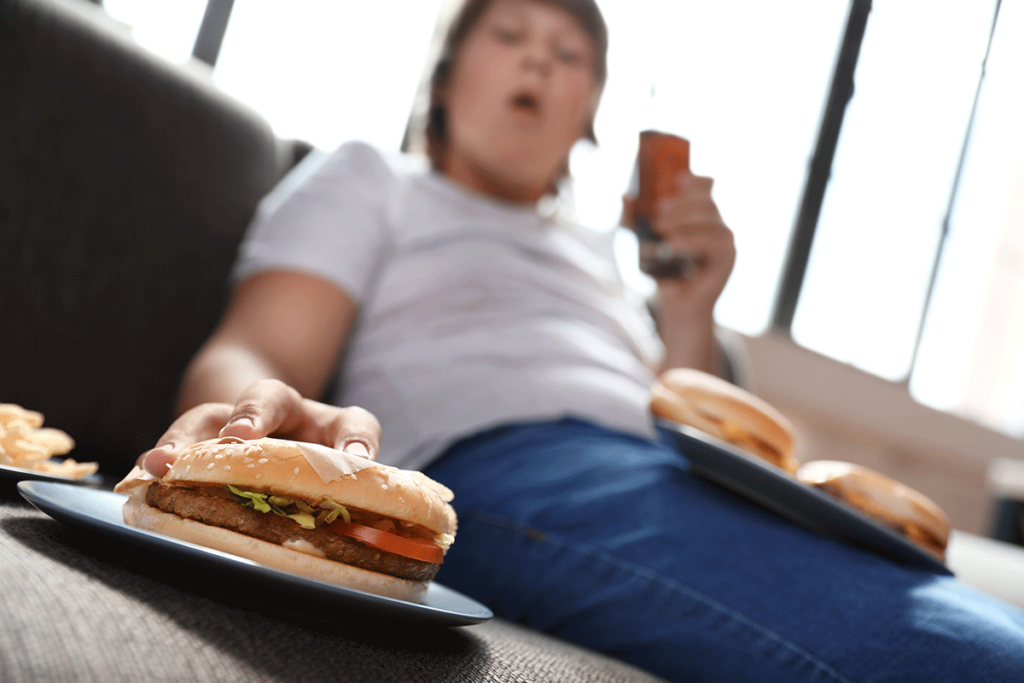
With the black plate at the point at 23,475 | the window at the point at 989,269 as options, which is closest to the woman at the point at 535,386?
the black plate at the point at 23,475

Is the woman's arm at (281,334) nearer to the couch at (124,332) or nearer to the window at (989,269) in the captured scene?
the couch at (124,332)

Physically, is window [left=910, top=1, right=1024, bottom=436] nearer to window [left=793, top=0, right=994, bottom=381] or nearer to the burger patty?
window [left=793, top=0, right=994, bottom=381]

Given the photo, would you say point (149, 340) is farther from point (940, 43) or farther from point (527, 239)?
point (940, 43)

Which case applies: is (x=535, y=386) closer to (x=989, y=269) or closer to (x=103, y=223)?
(x=103, y=223)

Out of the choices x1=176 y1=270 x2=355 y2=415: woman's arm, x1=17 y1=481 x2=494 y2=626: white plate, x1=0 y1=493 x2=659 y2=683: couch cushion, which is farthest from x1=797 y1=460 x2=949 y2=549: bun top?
x1=176 y1=270 x2=355 y2=415: woman's arm

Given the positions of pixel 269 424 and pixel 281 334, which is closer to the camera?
pixel 269 424

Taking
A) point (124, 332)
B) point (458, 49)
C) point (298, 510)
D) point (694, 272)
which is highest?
point (458, 49)

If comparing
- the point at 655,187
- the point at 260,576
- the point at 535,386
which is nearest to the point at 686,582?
the point at 535,386
